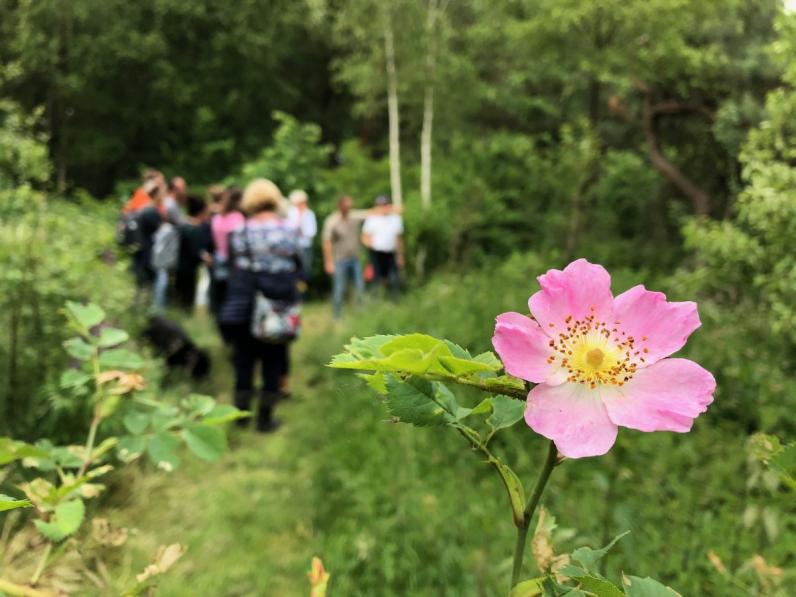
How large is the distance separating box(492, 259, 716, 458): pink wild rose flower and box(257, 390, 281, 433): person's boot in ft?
13.4

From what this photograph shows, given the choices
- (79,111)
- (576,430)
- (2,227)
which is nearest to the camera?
(576,430)

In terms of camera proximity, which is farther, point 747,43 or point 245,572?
point 747,43

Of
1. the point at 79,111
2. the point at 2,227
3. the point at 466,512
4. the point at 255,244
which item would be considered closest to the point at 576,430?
the point at 466,512

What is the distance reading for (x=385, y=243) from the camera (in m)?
7.95

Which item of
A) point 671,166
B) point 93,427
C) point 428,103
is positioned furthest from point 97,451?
point 428,103

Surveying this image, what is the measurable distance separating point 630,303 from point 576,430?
4.5 inches

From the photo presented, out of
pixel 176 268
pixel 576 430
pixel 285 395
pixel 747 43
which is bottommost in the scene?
pixel 285 395

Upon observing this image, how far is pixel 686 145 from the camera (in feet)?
34.1

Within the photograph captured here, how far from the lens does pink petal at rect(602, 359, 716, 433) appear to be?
45 centimetres

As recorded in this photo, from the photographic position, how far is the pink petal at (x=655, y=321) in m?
0.49

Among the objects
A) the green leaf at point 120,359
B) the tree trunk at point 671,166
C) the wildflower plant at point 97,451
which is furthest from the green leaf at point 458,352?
the tree trunk at point 671,166

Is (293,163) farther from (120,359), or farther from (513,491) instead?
(513,491)

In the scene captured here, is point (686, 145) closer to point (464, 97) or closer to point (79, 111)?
point (464, 97)

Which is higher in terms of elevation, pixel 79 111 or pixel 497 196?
pixel 79 111
